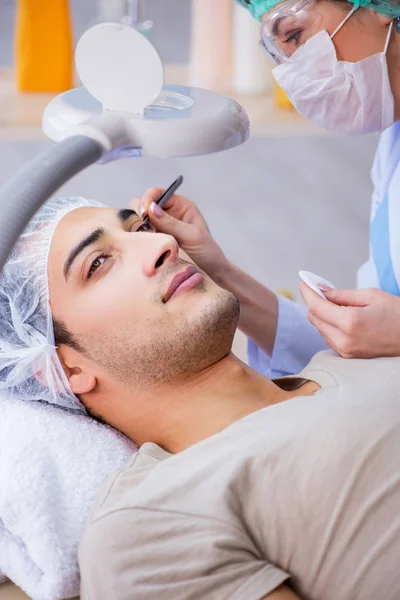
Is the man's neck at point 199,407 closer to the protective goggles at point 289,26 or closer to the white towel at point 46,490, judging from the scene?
the white towel at point 46,490

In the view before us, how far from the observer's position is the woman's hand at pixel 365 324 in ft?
4.54

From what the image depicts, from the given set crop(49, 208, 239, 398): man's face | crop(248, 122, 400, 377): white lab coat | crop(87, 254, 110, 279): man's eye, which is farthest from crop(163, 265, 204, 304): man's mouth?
crop(248, 122, 400, 377): white lab coat

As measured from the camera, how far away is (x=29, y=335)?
1362 millimetres

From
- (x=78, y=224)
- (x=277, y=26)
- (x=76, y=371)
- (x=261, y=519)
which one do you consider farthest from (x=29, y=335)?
(x=277, y=26)

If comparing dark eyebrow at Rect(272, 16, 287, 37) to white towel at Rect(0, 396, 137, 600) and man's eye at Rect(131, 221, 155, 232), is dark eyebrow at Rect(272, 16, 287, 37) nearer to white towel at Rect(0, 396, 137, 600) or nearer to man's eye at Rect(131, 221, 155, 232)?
man's eye at Rect(131, 221, 155, 232)

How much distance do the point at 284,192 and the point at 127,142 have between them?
2.07m

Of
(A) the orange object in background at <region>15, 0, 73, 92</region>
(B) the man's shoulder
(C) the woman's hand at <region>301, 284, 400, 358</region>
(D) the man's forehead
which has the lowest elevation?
(B) the man's shoulder

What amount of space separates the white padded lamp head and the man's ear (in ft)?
1.40

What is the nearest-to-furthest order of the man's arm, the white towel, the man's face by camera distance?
the man's arm < the white towel < the man's face

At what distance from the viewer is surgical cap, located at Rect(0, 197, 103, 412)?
1350mm

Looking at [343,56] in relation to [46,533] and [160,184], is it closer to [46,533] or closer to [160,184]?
[46,533]

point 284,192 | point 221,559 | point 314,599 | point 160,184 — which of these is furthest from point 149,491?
point 284,192

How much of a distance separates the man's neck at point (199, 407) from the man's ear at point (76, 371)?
0.09m

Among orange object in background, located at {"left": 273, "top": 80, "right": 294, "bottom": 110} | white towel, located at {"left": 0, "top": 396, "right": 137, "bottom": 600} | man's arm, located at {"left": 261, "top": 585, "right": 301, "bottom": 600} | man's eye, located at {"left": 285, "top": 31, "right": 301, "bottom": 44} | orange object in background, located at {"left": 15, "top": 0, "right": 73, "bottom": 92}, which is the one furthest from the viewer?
orange object in background, located at {"left": 273, "top": 80, "right": 294, "bottom": 110}
